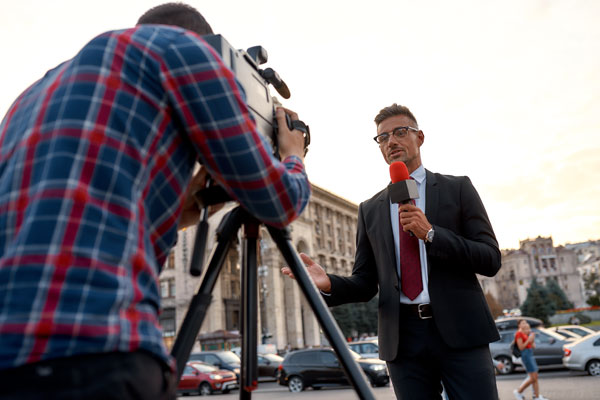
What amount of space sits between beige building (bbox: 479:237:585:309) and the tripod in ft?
426

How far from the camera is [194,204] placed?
1.56 metres

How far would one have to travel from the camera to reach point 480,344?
93.3 inches

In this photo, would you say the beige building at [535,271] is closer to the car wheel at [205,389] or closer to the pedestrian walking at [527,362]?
the car wheel at [205,389]

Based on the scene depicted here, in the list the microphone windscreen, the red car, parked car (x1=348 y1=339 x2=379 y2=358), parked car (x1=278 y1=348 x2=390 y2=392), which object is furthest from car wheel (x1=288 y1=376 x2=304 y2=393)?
the microphone windscreen

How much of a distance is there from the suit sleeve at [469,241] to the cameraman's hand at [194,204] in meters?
1.31

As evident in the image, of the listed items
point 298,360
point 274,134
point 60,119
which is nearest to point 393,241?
point 274,134

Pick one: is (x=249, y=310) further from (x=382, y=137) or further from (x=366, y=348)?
(x=366, y=348)

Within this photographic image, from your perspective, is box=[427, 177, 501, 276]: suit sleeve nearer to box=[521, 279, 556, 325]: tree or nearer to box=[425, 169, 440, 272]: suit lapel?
box=[425, 169, 440, 272]: suit lapel

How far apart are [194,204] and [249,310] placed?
0.40 meters

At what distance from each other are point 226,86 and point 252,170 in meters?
0.23

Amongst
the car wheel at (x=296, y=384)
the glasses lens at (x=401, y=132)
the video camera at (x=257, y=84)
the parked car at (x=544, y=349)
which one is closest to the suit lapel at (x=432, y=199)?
the glasses lens at (x=401, y=132)

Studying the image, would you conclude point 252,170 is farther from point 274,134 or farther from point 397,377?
point 397,377

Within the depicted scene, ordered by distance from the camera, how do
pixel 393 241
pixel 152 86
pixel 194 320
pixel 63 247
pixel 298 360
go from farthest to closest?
1. pixel 298 360
2. pixel 393 241
3. pixel 194 320
4. pixel 152 86
5. pixel 63 247

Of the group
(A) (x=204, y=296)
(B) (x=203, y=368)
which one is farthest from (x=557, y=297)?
(A) (x=204, y=296)
